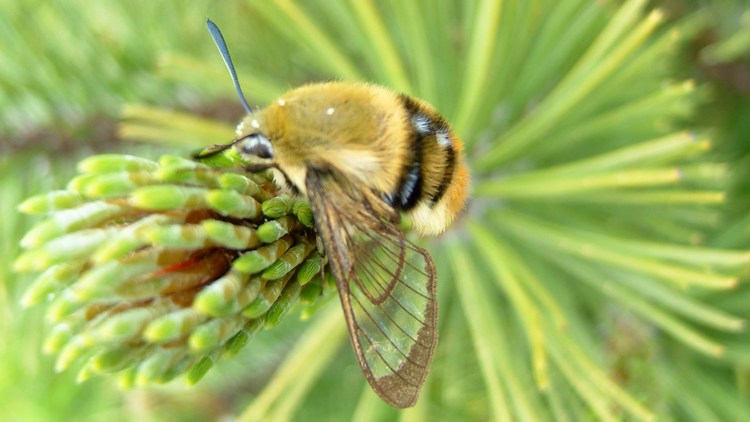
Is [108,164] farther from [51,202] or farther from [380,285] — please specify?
[380,285]

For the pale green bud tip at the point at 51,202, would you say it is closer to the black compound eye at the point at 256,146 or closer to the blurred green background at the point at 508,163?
the black compound eye at the point at 256,146

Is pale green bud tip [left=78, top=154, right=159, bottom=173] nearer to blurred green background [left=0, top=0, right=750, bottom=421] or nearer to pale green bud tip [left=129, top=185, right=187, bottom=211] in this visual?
pale green bud tip [left=129, top=185, right=187, bottom=211]

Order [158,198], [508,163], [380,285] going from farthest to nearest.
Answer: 1. [508,163]
2. [380,285]
3. [158,198]

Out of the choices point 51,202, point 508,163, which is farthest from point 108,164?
point 508,163

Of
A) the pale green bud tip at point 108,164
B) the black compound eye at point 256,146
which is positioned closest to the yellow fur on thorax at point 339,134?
the black compound eye at point 256,146

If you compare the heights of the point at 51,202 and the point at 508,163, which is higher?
the point at 51,202

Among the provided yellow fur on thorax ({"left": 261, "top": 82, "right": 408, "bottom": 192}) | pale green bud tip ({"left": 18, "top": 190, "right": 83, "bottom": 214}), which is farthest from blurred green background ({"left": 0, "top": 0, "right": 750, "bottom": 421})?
pale green bud tip ({"left": 18, "top": 190, "right": 83, "bottom": 214})

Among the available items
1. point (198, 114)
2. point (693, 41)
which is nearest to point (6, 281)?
point (198, 114)
